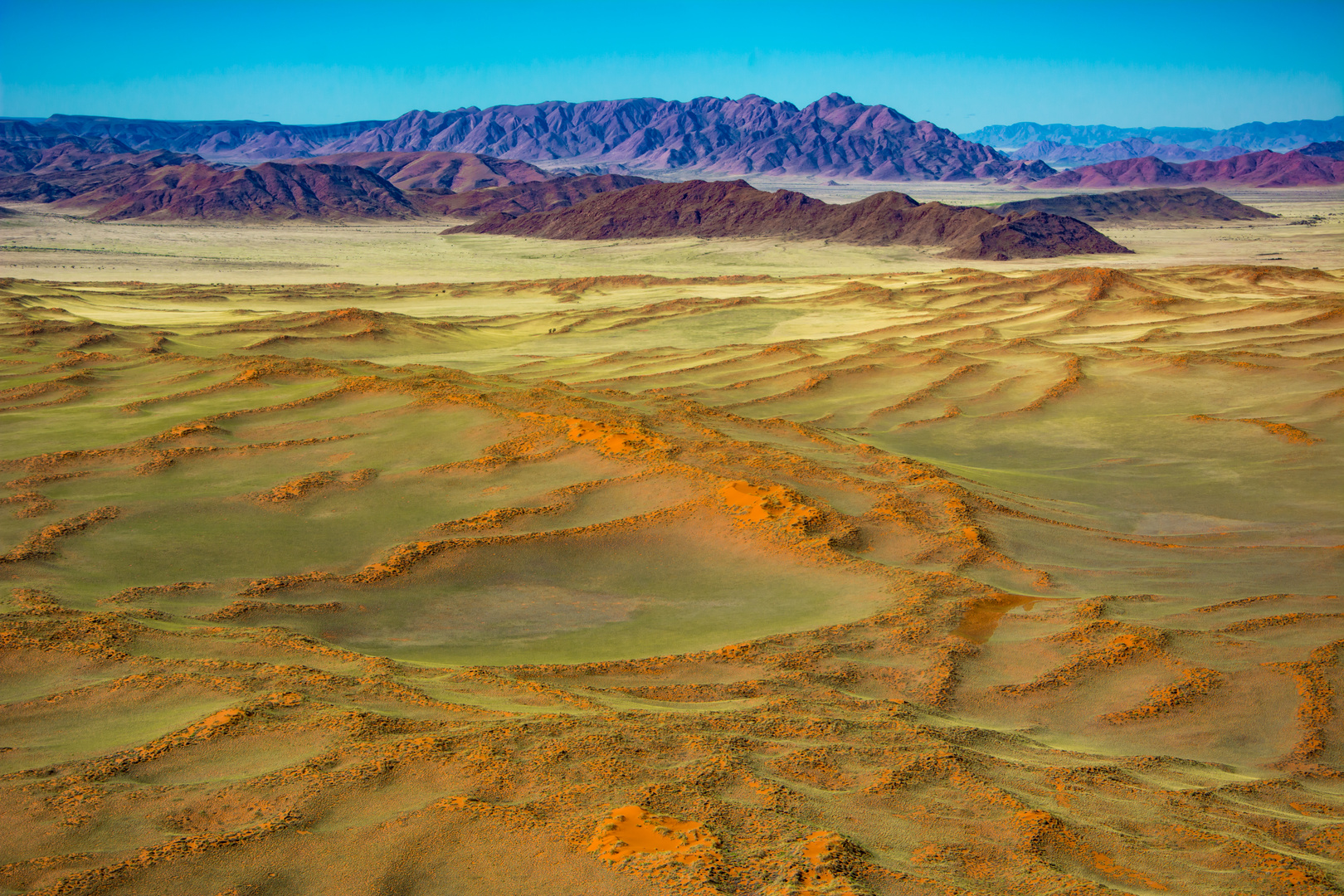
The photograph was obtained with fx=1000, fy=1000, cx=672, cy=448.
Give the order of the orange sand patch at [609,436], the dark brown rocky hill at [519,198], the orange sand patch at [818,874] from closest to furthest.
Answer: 1. the orange sand patch at [818,874]
2. the orange sand patch at [609,436]
3. the dark brown rocky hill at [519,198]

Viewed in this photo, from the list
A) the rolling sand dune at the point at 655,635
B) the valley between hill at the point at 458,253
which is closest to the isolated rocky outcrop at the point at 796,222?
the valley between hill at the point at 458,253

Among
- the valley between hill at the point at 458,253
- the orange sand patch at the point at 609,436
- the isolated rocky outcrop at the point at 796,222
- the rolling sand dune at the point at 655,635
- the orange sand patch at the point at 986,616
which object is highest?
the isolated rocky outcrop at the point at 796,222

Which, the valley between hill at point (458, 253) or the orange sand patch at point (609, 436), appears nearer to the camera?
the orange sand patch at point (609, 436)

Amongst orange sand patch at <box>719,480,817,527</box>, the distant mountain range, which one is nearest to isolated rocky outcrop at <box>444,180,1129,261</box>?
the distant mountain range

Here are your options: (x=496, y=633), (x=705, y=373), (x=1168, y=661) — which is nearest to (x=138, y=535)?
(x=496, y=633)

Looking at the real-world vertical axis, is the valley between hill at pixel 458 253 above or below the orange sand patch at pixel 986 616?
above

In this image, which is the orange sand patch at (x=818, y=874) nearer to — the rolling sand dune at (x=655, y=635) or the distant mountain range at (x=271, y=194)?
the rolling sand dune at (x=655, y=635)

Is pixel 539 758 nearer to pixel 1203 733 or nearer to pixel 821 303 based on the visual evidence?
pixel 1203 733

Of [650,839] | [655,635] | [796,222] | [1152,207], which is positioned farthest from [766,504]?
[1152,207]
